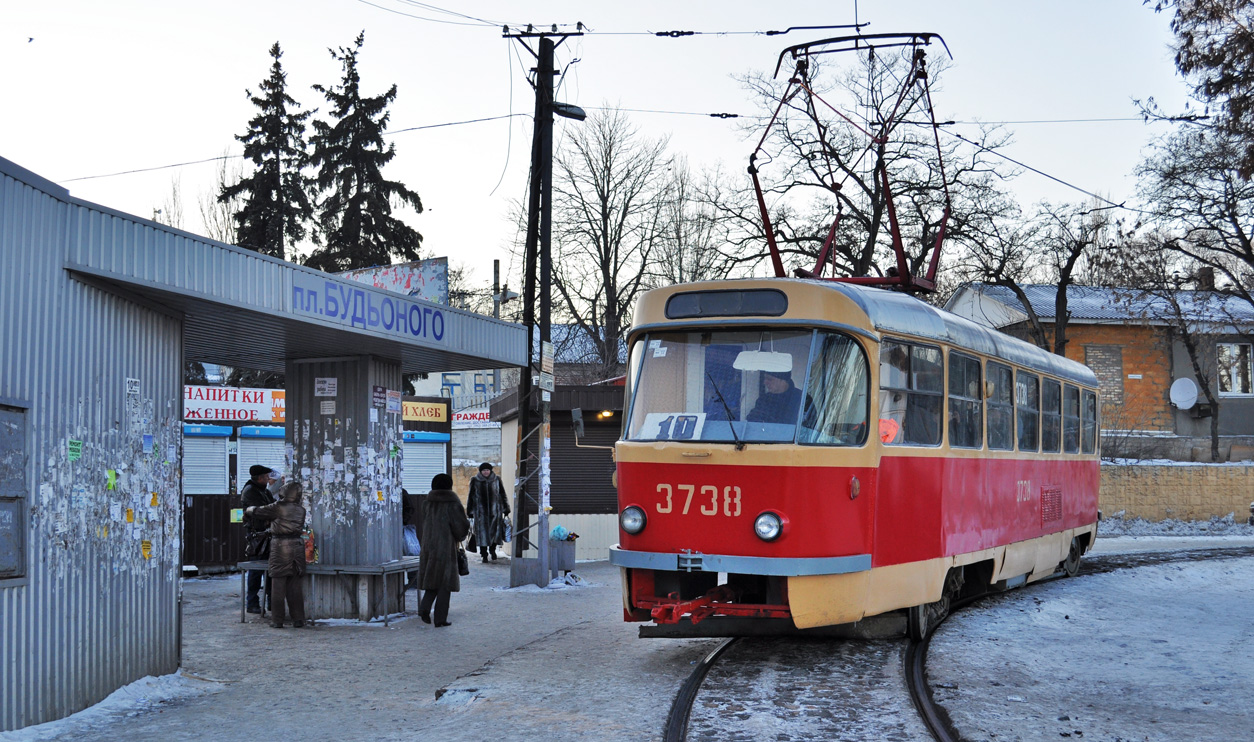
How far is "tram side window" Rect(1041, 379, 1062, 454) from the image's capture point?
1368 cm

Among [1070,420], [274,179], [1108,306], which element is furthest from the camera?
[1108,306]

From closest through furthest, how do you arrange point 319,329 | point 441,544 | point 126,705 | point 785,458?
point 126,705 → point 785,458 → point 319,329 → point 441,544

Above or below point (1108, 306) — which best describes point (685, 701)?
below

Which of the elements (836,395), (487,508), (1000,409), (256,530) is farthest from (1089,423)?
(256,530)

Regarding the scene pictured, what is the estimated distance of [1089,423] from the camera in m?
16.3

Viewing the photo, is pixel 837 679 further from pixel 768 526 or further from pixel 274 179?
pixel 274 179

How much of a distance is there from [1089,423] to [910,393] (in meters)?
7.60

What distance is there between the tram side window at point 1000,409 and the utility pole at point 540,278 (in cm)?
648

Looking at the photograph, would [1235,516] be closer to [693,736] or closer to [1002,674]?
[1002,674]

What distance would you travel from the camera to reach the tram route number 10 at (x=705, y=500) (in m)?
8.77

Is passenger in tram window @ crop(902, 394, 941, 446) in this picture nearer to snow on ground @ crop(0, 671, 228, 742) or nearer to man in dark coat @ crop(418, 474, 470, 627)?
man in dark coat @ crop(418, 474, 470, 627)

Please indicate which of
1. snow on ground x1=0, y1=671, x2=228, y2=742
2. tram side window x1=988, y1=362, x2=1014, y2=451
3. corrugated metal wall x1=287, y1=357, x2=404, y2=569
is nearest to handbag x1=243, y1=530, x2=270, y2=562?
corrugated metal wall x1=287, y1=357, x2=404, y2=569

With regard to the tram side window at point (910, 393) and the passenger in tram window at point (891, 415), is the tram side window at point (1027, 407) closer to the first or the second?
the tram side window at point (910, 393)

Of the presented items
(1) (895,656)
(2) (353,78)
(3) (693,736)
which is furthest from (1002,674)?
(2) (353,78)
